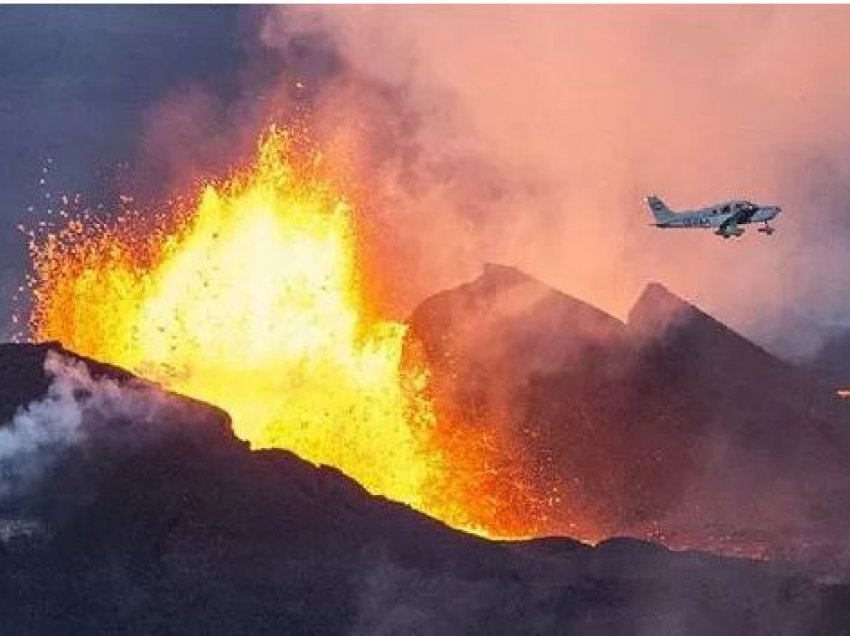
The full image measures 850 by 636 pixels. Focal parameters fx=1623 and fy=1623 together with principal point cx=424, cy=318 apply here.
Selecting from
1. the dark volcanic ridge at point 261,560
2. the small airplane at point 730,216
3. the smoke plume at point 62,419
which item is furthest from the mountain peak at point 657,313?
the smoke plume at point 62,419

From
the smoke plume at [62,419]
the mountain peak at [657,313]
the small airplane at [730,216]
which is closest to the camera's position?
the smoke plume at [62,419]

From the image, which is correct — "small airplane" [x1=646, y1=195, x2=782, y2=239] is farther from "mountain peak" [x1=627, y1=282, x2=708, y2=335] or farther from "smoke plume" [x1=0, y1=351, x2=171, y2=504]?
"smoke plume" [x1=0, y1=351, x2=171, y2=504]

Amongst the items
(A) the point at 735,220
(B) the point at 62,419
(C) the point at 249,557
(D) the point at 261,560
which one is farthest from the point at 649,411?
(B) the point at 62,419

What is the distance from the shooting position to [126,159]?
626 feet

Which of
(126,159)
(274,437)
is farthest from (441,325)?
(126,159)

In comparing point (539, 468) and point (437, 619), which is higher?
point (539, 468)

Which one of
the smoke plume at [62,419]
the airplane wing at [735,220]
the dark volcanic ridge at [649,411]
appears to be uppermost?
the airplane wing at [735,220]

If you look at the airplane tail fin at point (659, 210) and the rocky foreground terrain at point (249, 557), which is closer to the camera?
the rocky foreground terrain at point (249, 557)

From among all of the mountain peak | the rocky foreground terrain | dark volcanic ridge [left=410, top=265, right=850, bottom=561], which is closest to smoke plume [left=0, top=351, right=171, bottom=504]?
the rocky foreground terrain

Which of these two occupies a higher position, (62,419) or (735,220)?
(735,220)

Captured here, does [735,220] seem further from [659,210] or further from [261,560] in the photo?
[261,560]

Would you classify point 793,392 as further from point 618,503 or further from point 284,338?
point 284,338

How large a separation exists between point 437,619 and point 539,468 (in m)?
26.1

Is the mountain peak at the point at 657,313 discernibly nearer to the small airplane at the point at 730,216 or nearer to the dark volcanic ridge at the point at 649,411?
the dark volcanic ridge at the point at 649,411
